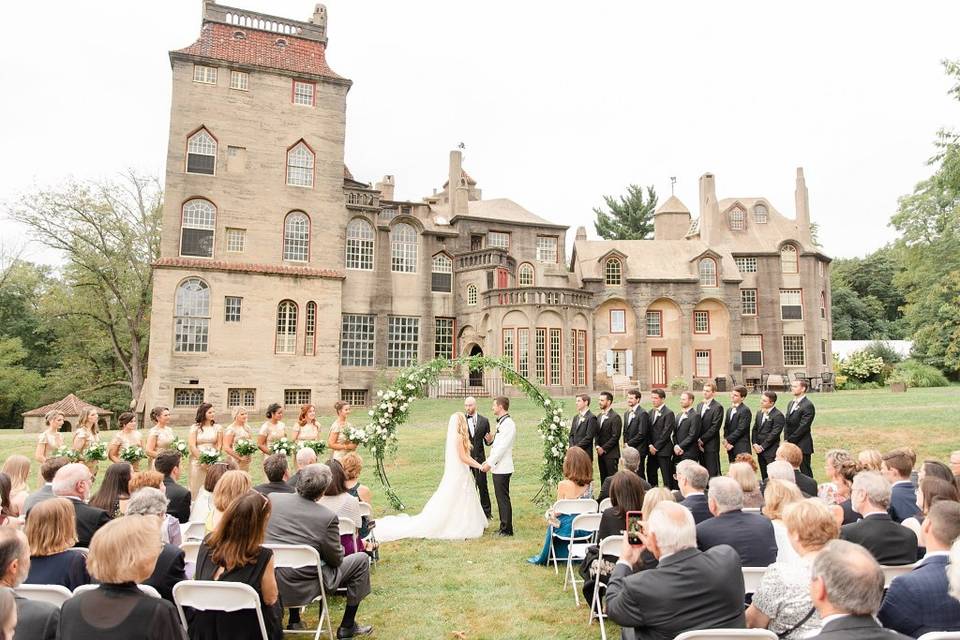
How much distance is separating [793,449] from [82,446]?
11.3 meters

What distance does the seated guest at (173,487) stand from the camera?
711cm

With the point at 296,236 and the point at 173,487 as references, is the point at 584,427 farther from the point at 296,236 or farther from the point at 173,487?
the point at 296,236

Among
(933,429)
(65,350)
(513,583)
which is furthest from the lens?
(65,350)

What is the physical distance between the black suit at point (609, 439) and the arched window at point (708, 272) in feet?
105

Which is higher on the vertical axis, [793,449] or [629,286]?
[629,286]

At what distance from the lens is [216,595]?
417 centimetres

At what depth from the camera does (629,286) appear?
40531 millimetres

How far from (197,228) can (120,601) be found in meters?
30.9

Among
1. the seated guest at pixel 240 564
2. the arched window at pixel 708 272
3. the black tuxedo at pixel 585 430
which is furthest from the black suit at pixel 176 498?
the arched window at pixel 708 272

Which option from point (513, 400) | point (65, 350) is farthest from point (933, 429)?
point (65, 350)

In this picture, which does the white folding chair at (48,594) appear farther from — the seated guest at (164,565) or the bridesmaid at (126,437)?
the bridesmaid at (126,437)

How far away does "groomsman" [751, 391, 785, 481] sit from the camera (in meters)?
11.1

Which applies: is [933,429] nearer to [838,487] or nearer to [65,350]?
[838,487]

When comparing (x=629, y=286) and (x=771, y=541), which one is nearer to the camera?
(x=771, y=541)
